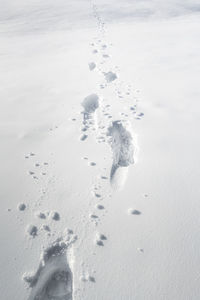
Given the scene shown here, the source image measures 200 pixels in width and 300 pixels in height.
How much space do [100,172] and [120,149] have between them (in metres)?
0.40

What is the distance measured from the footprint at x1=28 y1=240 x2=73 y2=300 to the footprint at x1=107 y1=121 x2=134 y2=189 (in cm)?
80

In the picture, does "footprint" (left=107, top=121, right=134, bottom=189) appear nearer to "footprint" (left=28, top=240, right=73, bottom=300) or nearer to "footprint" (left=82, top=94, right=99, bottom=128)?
"footprint" (left=82, top=94, right=99, bottom=128)

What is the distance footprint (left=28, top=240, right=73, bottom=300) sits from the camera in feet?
5.81

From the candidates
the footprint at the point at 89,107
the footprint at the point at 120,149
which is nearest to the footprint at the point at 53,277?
the footprint at the point at 120,149

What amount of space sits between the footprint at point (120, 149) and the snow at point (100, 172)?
1 centimetres

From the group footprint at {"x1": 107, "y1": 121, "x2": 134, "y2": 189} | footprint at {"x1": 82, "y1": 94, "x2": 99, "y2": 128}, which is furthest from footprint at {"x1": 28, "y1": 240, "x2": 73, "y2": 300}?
footprint at {"x1": 82, "y1": 94, "x2": 99, "y2": 128}

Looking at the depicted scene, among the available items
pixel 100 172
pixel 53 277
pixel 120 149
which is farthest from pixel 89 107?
pixel 53 277

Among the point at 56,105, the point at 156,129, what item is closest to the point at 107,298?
the point at 156,129

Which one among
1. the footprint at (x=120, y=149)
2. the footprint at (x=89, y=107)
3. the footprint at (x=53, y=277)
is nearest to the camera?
the footprint at (x=53, y=277)

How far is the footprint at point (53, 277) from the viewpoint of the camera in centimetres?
177

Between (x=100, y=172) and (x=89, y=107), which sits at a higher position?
(x=89, y=107)

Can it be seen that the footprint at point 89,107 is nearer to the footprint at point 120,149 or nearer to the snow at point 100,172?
the snow at point 100,172

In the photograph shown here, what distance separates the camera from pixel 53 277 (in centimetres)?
185

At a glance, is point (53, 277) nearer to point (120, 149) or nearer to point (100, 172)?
point (100, 172)
